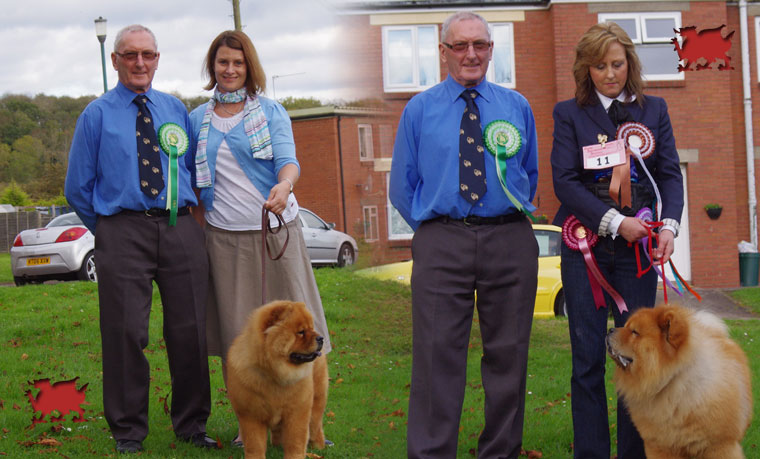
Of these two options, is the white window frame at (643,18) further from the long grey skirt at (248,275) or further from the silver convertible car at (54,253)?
the long grey skirt at (248,275)

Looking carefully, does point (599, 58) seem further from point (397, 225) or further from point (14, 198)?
point (14, 198)

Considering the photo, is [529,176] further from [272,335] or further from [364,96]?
[364,96]

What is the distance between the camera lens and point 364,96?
26.4 feet

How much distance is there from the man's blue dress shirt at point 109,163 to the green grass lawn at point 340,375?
1.45 meters

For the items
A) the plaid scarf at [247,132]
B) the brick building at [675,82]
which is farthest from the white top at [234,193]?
the brick building at [675,82]

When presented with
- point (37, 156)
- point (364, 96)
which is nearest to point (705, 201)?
point (364, 96)

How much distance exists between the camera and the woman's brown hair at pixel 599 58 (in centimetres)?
379

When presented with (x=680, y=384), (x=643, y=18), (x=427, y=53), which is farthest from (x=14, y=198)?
Answer: (x=680, y=384)

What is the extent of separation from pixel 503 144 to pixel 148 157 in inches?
79.7

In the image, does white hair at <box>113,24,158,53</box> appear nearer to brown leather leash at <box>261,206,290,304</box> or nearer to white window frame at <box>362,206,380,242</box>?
brown leather leash at <box>261,206,290,304</box>

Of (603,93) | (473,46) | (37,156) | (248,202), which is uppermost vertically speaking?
(37,156)

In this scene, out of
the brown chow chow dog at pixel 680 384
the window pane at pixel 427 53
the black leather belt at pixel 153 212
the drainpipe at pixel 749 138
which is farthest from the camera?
the drainpipe at pixel 749 138

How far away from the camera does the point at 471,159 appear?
3773 mm

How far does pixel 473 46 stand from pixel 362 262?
25.3 feet
